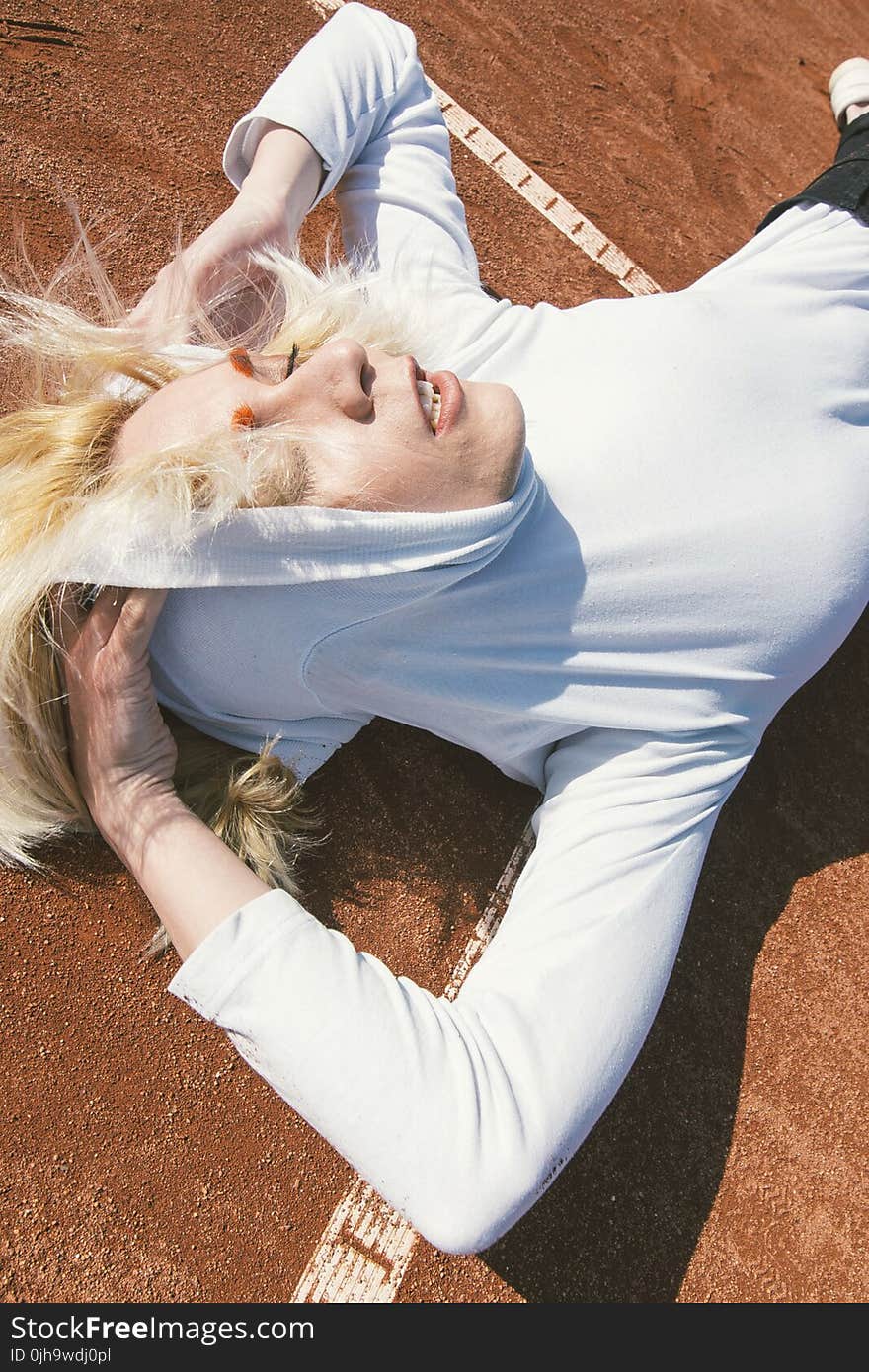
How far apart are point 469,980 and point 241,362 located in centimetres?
131

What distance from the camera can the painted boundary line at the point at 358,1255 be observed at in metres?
1.94

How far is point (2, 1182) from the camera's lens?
186cm

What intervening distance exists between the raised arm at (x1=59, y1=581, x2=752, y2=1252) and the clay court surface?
0.49 m

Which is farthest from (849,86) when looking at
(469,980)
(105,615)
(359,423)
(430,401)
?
(469,980)

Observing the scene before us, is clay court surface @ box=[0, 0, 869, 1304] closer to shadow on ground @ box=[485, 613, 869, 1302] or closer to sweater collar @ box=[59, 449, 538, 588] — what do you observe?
shadow on ground @ box=[485, 613, 869, 1302]

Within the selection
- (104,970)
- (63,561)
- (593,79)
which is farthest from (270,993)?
(593,79)

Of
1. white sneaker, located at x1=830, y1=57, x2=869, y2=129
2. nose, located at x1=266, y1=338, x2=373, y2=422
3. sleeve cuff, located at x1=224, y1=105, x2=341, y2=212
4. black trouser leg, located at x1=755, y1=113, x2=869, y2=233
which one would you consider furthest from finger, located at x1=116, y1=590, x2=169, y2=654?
white sneaker, located at x1=830, y1=57, x2=869, y2=129

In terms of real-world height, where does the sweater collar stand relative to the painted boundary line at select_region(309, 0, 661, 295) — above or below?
below

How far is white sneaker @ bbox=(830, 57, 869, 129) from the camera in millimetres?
3416

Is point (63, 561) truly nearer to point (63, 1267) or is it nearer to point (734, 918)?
point (63, 1267)

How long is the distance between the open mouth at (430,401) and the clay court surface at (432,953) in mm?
400

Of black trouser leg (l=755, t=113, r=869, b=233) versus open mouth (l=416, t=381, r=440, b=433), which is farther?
black trouser leg (l=755, t=113, r=869, b=233)

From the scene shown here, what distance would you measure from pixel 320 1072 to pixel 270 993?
0.53ft

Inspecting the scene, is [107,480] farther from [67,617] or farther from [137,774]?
[137,774]
